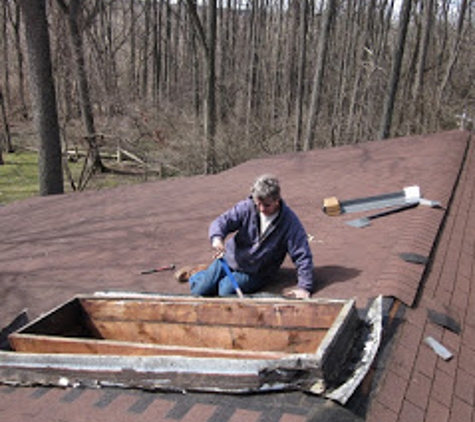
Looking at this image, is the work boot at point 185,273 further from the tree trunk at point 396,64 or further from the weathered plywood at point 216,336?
the tree trunk at point 396,64

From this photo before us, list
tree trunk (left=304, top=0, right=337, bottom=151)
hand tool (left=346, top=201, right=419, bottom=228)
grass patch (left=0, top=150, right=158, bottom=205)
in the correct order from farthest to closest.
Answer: grass patch (left=0, top=150, right=158, bottom=205), tree trunk (left=304, top=0, right=337, bottom=151), hand tool (left=346, top=201, right=419, bottom=228)

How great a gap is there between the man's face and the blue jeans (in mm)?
620

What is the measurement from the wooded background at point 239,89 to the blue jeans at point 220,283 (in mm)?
8933

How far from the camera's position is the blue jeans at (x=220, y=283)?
13.3 ft

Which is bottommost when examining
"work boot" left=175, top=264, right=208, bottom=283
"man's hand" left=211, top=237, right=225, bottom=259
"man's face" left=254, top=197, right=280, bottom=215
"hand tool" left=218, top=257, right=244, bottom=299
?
"work boot" left=175, top=264, right=208, bottom=283

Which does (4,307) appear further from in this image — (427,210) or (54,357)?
(427,210)

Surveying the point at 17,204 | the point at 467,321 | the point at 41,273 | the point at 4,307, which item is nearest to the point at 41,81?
Answer: the point at 17,204

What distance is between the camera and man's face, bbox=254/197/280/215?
369 cm

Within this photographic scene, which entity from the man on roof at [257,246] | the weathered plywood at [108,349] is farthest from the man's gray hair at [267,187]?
the weathered plywood at [108,349]

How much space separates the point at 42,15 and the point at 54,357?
10156 mm

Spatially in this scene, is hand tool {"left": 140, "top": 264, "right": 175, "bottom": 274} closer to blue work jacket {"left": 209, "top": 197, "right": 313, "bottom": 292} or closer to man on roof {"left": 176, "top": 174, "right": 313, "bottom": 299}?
man on roof {"left": 176, "top": 174, "right": 313, "bottom": 299}

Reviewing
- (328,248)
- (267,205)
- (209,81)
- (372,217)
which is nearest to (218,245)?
(267,205)

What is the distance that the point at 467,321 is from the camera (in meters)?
3.56

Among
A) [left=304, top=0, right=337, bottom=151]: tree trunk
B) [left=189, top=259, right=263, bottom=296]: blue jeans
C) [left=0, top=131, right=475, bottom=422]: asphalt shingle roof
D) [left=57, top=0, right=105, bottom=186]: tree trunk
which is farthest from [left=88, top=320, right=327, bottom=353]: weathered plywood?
[left=304, top=0, right=337, bottom=151]: tree trunk
